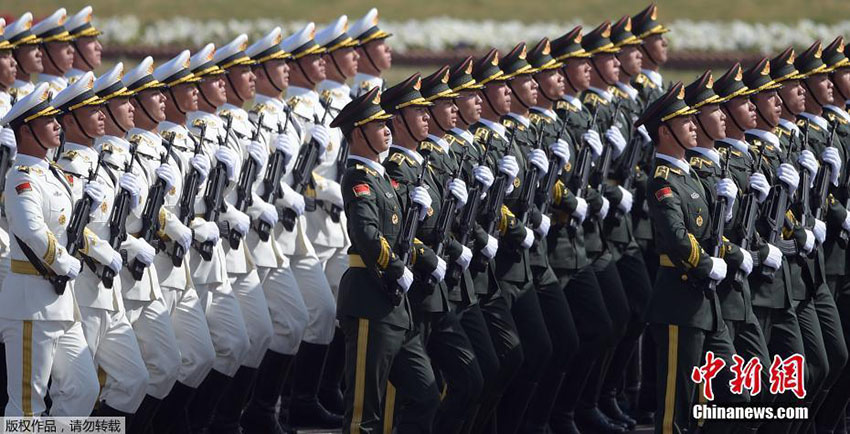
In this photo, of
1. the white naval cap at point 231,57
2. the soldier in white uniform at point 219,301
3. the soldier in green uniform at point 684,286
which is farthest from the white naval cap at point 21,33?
the soldier in green uniform at point 684,286

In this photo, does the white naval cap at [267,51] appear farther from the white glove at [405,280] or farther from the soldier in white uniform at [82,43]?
the white glove at [405,280]

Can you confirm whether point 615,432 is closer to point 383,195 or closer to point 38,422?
point 383,195

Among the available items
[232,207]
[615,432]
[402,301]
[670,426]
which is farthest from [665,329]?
[232,207]

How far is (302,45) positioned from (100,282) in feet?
9.54

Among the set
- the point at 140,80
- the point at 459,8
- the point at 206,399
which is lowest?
the point at 206,399

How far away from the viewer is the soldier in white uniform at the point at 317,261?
11.0 meters

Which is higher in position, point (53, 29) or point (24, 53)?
point (53, 29)

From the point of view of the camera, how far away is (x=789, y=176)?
9680 mm

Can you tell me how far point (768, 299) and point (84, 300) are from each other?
350 cm

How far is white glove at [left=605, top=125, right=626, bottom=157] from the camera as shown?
1114 centimetres

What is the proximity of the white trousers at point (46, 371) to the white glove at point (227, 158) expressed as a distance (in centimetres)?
162

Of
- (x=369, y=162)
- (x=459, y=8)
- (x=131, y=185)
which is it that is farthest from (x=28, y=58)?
(x=459, y=8)

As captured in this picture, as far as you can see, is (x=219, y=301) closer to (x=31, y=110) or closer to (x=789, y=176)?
(x=31, y=110)

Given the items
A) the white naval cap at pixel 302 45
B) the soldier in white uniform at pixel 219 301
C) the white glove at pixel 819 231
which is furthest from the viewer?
the white naval cap at pixel 302 45
